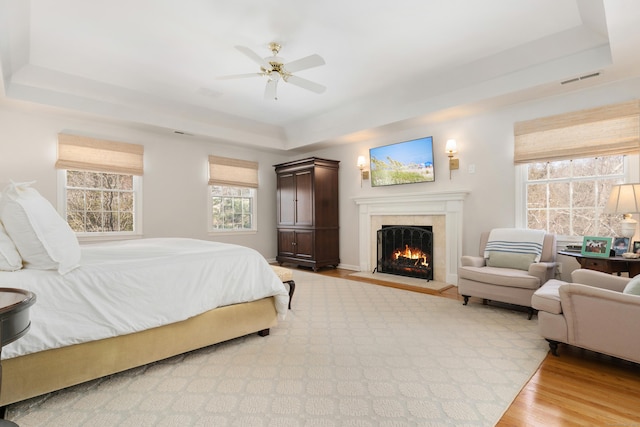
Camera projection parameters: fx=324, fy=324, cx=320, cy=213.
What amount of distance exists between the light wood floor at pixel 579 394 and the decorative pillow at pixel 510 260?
125 cm

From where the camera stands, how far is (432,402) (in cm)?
176

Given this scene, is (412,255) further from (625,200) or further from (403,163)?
(625,200)

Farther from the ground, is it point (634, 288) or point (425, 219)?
point (425, 219)

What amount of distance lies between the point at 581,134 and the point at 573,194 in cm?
69

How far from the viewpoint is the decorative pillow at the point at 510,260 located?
11.6ft

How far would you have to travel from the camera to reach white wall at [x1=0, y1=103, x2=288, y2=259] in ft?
13.8

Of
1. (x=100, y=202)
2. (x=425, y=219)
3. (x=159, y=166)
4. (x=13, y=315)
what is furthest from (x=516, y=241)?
(x=100, y=202)

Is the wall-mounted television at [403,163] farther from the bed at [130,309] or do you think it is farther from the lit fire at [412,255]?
the bed at [130,309]

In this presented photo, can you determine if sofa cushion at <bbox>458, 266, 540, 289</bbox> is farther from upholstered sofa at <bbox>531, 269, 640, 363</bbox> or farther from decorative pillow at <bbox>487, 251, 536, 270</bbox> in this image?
upholstered sofa at <bbox>531, 269, 640, 363</bbox>

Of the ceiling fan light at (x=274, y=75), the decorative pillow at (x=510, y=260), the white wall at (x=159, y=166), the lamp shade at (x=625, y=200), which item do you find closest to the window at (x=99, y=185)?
the white wall at (x=159, y=166)

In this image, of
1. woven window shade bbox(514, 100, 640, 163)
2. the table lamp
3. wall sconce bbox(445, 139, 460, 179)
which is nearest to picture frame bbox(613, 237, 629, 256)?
the table lamp

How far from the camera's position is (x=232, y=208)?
6.43m

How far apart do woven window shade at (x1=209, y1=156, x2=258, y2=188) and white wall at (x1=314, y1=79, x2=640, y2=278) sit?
9.39 ft

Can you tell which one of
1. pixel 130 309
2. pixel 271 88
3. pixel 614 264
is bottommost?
pixel 130 309
